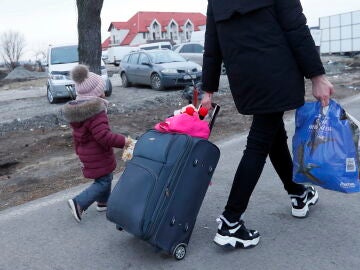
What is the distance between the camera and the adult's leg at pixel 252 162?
2.98 metres

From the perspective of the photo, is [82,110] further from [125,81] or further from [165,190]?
[125,81]

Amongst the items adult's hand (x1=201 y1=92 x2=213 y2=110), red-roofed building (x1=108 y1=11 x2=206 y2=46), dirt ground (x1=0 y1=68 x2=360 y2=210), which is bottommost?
dirt ground (x1=0 y1=68 x2=360 y2=210)

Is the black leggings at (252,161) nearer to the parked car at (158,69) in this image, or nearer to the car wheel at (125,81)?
the parked car at (158,69)

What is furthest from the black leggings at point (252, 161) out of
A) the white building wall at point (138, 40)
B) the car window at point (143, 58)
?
the white building wall at point (138, 40)

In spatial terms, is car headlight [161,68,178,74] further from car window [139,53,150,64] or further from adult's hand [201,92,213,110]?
adult's hand [201,92,213,110]

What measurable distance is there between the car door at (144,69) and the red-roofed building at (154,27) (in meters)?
63.6

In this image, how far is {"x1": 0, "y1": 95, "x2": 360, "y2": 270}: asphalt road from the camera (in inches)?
114

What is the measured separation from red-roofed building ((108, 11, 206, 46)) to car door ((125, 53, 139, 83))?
62.8 meters

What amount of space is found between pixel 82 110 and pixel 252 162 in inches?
56.6

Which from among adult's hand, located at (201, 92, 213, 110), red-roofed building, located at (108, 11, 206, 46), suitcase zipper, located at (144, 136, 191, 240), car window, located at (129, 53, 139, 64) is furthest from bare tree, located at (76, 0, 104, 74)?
red-roofed building, located at (108, 11, 206, 46)

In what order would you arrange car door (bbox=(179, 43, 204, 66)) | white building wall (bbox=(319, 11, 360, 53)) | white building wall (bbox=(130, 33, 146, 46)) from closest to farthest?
car door (bbox=(179, 43, 204, 66)) → white building wall (bbox=(319, 11, 360, 53)) → white building wall (bbox=(130, 33, 146, 46))

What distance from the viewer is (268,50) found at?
2.79 m

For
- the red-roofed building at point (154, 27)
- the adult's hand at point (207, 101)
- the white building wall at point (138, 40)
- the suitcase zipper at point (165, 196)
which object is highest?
the red-roofed building at point (154, 27)

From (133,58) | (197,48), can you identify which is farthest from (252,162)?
(197,48)
